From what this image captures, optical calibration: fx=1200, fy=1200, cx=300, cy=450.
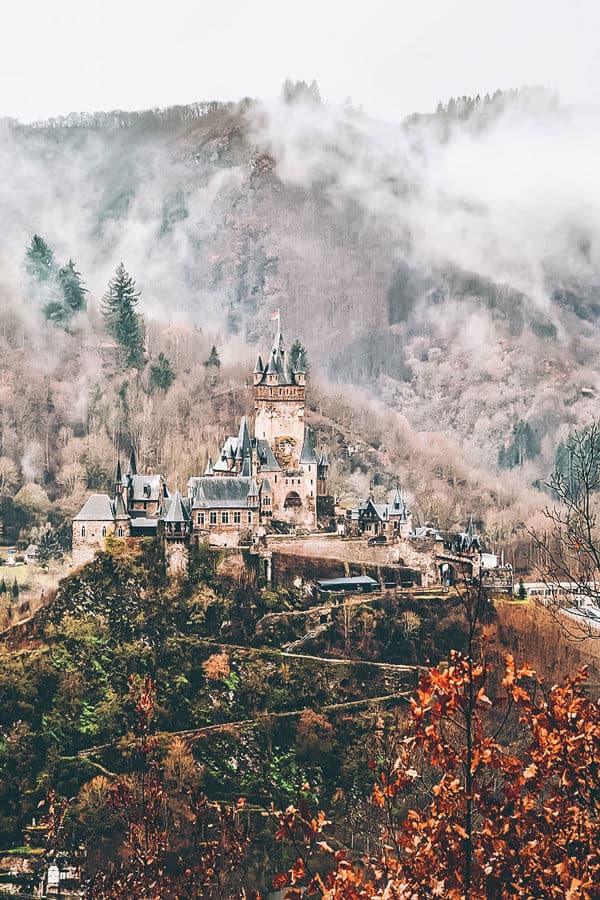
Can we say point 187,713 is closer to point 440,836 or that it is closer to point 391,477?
point 391,477

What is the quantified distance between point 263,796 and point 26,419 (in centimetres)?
908

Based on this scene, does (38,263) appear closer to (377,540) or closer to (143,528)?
(143,528)

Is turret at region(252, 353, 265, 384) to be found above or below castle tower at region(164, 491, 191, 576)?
above

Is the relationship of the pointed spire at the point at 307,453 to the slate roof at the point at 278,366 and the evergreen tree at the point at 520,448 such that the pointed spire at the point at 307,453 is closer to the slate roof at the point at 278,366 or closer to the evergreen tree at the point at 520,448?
the slate roof at the point at 278,366

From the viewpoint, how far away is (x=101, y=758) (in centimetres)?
2009

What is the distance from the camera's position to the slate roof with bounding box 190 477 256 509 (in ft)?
70.6

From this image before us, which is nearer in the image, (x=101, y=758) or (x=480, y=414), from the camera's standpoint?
(x=101, y=758)

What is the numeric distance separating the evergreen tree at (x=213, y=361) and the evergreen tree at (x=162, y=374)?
76 centimetres

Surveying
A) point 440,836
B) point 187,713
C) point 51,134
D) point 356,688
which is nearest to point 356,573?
point 356,688

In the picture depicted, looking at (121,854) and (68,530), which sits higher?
(68,530)

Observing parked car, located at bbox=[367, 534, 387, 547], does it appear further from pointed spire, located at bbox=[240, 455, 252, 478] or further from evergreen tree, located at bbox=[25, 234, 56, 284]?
evergreen tree, located at bbox=[25, 234, 56, 284]

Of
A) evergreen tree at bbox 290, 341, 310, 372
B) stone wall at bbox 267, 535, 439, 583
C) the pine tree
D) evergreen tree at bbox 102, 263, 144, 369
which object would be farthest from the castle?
the pine tree

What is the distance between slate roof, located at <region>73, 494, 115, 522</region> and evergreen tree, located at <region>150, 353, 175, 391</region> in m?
3.71

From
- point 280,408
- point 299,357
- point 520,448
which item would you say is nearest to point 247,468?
point 280,408
